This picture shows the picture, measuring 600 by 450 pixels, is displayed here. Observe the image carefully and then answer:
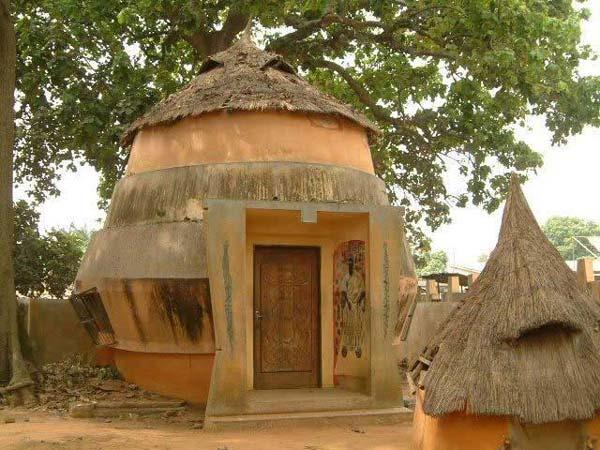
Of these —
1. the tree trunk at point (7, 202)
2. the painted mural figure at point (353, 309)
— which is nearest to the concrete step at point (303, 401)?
the painted mural figure at point (353, 309)

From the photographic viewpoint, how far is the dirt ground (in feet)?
25.7

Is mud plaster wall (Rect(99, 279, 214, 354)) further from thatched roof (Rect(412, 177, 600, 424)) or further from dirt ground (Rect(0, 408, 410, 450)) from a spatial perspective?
thatched roof (Rect(412, 177, 600, 424))

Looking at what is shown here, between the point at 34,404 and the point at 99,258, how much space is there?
97.4 inches

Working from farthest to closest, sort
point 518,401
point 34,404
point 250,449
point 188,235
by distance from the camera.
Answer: point 34,404 < point 188,235 < point 250,449 < point 518,401

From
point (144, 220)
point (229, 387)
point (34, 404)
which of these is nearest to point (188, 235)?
point (144, 220)

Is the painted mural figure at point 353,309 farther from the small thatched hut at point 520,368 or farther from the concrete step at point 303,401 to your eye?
the small thatched hut at point 520,368

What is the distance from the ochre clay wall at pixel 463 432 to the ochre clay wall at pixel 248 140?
4796mm

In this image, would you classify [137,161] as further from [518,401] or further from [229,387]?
[518,401]

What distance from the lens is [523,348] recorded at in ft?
20.7

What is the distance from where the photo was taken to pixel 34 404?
10.9 metres

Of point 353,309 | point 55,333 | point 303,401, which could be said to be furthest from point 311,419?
point 55,333

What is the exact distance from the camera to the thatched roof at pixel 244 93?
34.8ft

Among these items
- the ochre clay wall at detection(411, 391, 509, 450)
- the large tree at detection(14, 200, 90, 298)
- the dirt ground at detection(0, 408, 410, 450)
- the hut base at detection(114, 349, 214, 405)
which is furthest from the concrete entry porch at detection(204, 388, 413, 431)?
the large tree at detection(14, 200, 90, 298)

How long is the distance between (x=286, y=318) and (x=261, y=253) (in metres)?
1.05
